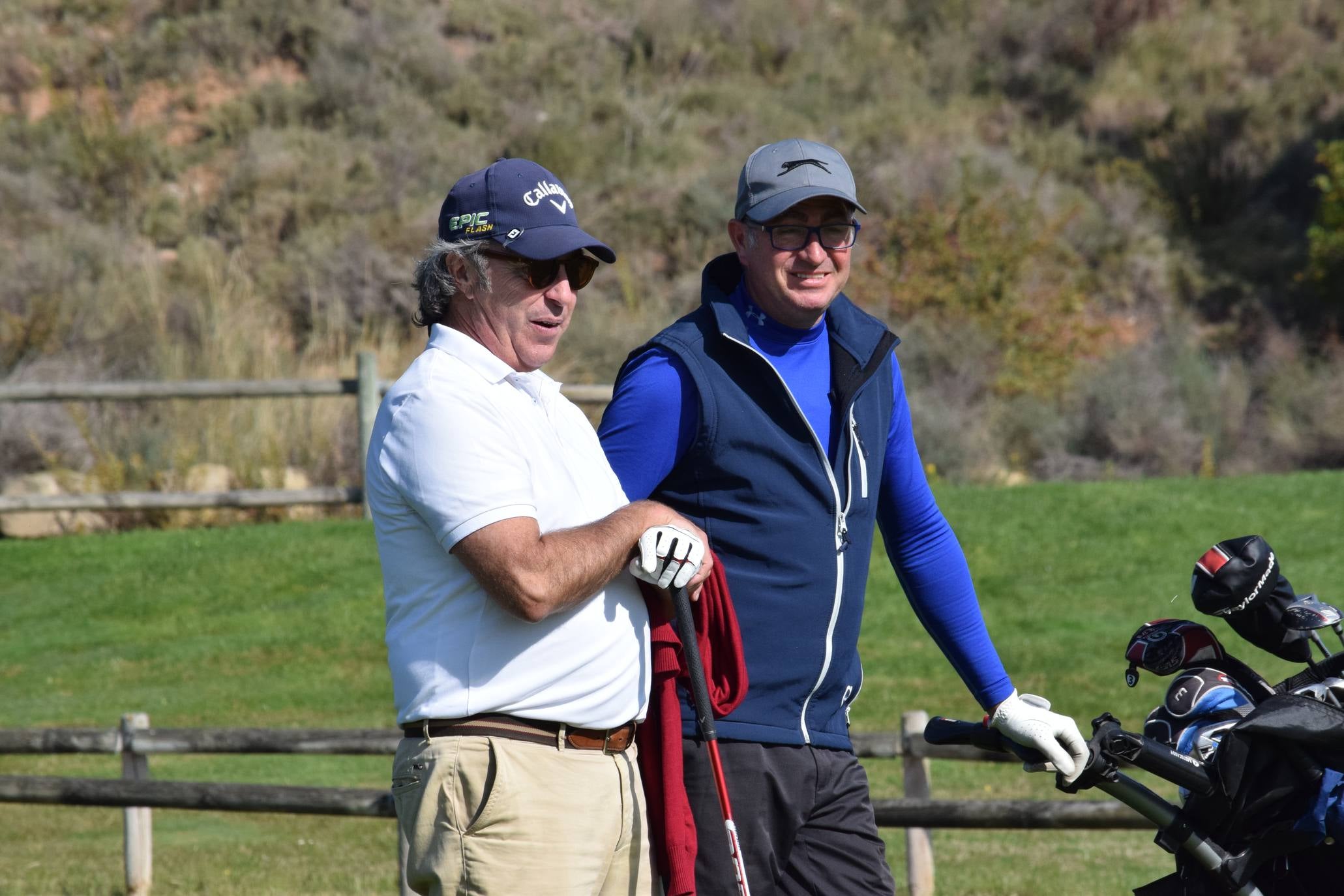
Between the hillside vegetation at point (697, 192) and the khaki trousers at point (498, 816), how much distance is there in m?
12.0

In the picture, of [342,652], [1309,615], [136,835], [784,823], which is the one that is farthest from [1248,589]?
[342,652]

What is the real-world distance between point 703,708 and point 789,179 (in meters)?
1.17

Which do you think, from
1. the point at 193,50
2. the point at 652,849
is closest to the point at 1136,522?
the point at 652,849

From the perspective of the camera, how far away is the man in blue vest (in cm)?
343

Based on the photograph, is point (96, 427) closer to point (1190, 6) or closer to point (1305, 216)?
point (1305, 216)

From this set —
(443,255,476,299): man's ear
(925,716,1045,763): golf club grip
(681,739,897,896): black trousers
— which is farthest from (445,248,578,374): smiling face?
(925,716,1045,763): golf club grip

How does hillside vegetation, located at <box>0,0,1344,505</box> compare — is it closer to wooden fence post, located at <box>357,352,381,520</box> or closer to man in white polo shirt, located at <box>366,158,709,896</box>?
wooden fence post, located at <box>357,352,381,520</box>

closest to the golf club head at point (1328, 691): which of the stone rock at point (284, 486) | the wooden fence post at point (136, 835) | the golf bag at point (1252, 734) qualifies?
the golf bag at point (1252, 734)

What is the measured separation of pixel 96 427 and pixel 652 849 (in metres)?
13.3

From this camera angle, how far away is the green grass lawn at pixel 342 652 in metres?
7.69

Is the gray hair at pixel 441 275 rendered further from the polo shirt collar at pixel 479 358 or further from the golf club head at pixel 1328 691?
the golf club head at pixel 1328 691

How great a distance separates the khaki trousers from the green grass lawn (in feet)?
13.9

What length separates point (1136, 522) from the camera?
505 inches

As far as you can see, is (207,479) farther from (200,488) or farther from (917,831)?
(917,831)
